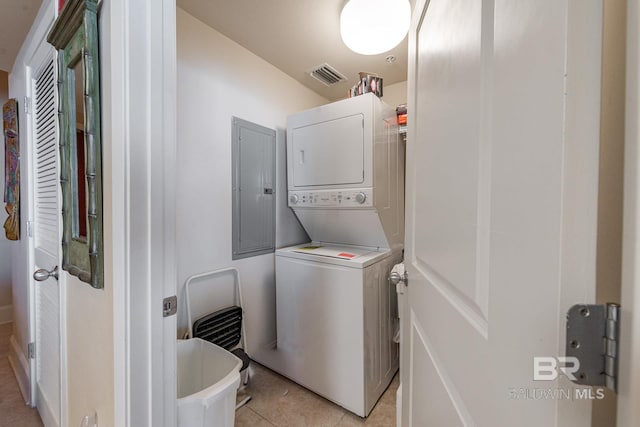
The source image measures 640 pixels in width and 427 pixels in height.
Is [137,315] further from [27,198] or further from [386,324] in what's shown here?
[27,198]

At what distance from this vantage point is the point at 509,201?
1.31 ft

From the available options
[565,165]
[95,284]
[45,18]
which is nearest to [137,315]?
[95,284]

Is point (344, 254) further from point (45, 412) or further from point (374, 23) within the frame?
point (45, 412)

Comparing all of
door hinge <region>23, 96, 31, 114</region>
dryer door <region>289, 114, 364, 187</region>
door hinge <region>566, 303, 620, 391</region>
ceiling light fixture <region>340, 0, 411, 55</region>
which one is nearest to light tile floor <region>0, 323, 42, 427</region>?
door hinge <region>23, 96, 31, 114</region>

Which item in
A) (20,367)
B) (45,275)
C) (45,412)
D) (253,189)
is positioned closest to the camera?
(45,275)

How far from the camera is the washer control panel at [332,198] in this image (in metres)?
1.77

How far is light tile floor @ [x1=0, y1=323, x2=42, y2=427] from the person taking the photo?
62.4 inches

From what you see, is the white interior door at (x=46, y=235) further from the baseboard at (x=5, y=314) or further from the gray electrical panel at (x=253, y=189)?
the baseboard at (x=5, y=314)

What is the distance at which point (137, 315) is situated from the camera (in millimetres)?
735

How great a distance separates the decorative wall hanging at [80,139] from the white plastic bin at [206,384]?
1.87 ft

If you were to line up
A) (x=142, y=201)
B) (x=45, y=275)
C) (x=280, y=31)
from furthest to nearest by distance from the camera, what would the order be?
(x=280, y=31) < (x=45, y=275) < (x=142, y=201)

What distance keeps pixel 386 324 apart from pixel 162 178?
1.76 metres

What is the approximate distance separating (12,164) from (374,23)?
2822 mm

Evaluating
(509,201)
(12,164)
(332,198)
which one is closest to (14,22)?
(12,164)
